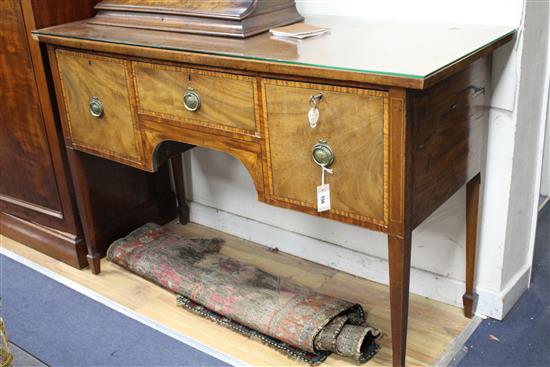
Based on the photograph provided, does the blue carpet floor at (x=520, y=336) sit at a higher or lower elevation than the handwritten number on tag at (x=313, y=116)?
lower

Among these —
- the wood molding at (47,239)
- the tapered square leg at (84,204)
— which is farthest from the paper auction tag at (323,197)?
the wood molding at (47,239)

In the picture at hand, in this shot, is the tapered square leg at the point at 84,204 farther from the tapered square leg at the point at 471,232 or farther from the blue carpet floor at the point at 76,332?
the tapered square leg at the point at 471,232

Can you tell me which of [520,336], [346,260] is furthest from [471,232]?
[346,260]

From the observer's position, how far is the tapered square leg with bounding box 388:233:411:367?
1552 millimetres

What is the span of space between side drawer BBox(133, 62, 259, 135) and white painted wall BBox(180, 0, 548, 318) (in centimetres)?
55

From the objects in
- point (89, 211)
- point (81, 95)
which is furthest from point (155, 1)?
point (89, 211)

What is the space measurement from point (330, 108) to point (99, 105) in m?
0.83

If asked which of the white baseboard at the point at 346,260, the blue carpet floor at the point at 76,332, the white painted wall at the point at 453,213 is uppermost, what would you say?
the white painted wall at the point at 453,213

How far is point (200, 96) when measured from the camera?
1737mm

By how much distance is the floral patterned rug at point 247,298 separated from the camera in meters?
1.89

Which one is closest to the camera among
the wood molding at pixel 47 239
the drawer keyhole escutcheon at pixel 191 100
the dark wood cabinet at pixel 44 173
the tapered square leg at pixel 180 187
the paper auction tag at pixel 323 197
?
the paper auction tag at pixel 323 197

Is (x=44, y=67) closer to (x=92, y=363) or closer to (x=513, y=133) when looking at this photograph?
(x=92, y=363)

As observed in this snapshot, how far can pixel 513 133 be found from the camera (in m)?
1.83

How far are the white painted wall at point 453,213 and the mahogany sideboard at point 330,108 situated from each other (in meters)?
0.07
